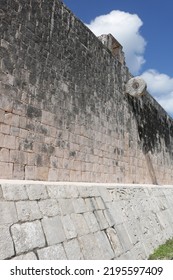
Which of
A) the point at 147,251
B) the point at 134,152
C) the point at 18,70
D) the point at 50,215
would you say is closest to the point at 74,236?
the point at 50,215

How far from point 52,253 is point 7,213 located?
0.67m

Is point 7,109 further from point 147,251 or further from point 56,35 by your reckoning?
point 147,251

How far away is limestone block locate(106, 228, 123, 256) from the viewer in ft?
14.9

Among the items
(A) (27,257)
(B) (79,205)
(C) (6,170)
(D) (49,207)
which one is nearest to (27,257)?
(A) (27,257)

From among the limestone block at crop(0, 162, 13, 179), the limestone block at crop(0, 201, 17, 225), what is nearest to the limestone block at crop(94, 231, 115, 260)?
the limestone block at crop(0, 201, 17, 225)

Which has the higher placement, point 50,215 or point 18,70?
point 18,70

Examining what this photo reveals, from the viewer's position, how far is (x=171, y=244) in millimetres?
6453

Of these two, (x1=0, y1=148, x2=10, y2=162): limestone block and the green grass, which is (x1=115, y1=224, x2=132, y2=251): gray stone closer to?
the green grass

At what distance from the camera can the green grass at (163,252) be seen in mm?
5383

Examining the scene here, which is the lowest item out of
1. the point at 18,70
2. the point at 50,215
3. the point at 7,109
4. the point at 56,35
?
the point at 50,215

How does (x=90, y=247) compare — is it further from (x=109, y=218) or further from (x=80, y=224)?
(x=109, y=218)

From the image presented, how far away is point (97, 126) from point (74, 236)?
4.25 meters

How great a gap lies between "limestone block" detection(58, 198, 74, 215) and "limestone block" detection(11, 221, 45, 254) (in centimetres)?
58

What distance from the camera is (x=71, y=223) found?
403cm
